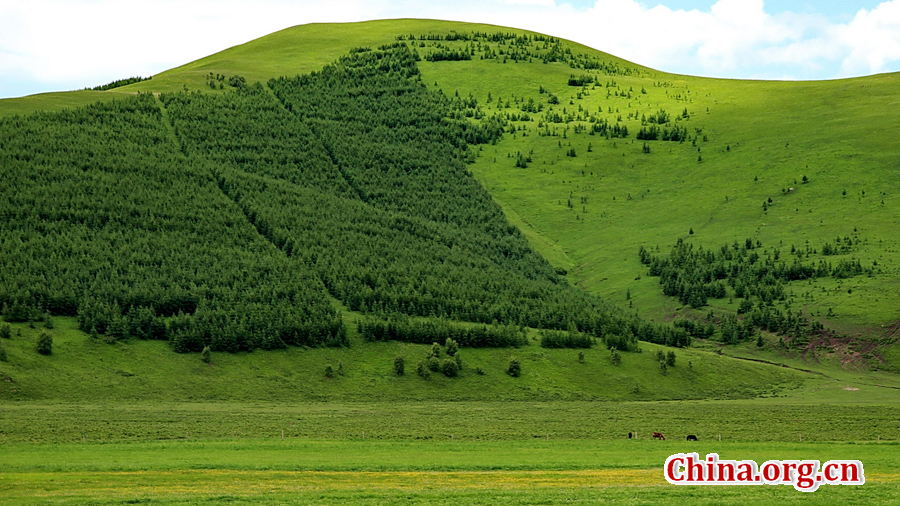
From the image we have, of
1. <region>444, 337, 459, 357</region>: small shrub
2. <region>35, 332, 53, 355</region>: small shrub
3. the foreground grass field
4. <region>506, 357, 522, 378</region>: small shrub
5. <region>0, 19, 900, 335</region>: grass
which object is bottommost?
<region>506, 357, 522, 378</region>: small shrub

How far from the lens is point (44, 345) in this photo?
85.2 metres

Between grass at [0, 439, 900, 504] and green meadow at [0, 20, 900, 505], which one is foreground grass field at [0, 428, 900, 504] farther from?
green meadow at [0, 20, 900, 505]

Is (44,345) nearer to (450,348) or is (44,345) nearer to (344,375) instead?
(344,375)

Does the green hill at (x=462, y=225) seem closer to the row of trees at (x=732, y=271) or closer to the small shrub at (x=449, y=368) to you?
the row of trees at (x=732, y=271)

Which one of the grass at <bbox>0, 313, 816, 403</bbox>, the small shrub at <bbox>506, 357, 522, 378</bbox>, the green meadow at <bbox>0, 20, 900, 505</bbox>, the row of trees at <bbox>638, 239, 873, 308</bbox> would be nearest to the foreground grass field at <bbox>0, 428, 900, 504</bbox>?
the green meadow at <bbox>0, 20, 900, 505</bbox>

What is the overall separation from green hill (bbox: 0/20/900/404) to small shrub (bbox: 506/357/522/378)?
2329mm

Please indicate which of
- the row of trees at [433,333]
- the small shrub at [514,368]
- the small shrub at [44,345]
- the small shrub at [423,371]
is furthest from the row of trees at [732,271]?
the small shrub at [44,345]

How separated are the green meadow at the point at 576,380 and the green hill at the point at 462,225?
79cm

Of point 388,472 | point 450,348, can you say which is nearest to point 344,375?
point 450,348

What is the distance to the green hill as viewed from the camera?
4021 inches

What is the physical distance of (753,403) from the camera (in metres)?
86.3

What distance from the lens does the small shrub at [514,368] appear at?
9569 cm

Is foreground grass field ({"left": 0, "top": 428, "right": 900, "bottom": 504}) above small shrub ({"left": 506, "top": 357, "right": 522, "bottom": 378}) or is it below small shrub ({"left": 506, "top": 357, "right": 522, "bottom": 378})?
above

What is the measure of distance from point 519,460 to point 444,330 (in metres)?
55.9
